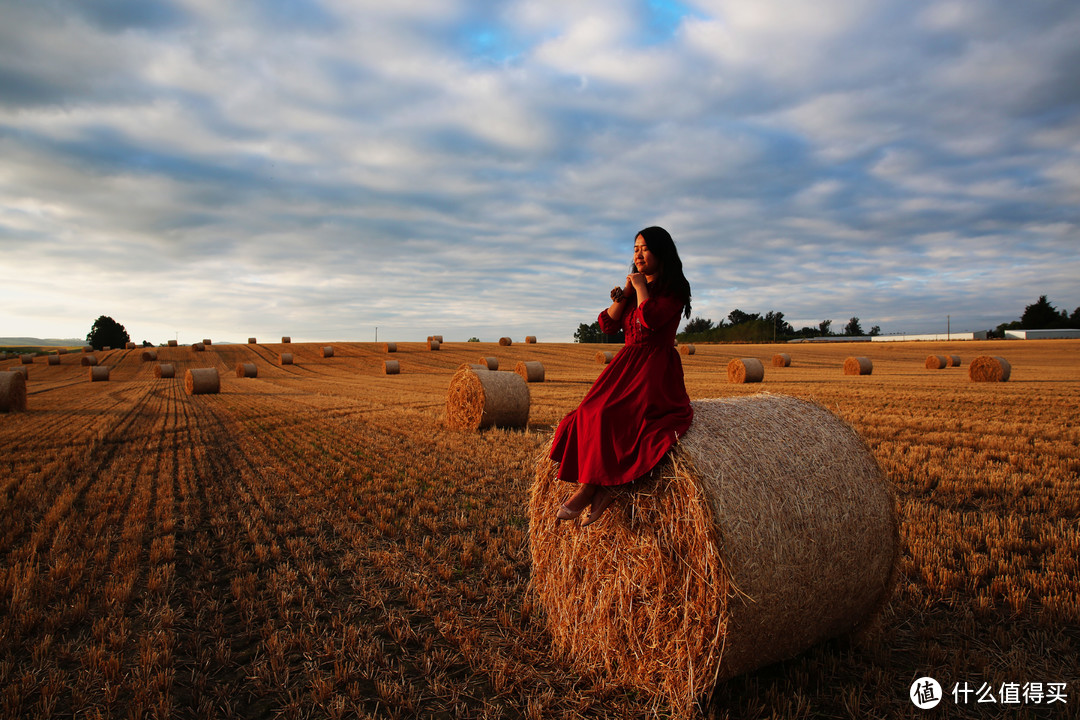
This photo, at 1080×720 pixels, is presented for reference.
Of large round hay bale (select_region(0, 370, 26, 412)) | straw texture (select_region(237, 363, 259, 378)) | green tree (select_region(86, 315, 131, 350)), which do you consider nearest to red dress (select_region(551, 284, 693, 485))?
large round hay bale (select_region(0, 370, 26, 412))

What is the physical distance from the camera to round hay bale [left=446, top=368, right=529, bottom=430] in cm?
1220

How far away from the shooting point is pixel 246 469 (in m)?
8.75

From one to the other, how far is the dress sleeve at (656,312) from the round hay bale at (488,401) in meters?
8.87

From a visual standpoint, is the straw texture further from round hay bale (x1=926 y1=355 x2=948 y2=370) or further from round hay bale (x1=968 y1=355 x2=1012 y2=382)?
round hay bale (x1=926 y1=355 x2=948 y2=370)

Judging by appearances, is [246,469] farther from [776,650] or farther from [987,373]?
[987,373]

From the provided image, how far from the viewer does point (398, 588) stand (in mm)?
4547

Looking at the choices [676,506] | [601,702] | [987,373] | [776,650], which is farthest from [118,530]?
[987,373]

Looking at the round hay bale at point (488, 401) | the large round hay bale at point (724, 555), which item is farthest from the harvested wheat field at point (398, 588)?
the round hay bale at point (488, 401)

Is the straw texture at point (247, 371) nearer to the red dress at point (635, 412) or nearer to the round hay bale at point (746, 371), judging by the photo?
the round hay bale at point (746, 371)

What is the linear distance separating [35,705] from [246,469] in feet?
19.6

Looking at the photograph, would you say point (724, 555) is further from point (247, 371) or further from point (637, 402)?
point (247, 371)

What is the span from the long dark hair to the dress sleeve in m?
0.11

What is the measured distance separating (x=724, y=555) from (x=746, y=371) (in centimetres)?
2212

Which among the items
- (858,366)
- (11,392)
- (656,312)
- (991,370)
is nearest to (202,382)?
(11,392)
